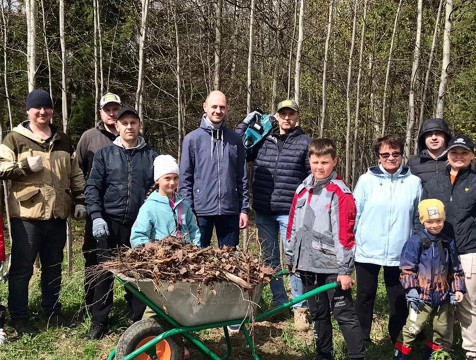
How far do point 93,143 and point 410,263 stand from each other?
10.1ft

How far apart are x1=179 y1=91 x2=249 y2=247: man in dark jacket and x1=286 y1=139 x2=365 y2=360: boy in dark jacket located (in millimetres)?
818

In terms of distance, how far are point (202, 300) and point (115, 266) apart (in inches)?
23.3

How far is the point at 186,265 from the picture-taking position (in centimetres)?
323

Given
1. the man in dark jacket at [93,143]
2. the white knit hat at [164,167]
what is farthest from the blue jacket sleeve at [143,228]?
the man in dark jacket at [93,143]

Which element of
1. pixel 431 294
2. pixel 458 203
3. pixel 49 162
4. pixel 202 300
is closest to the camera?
pixel 202 300

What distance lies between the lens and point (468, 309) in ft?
13.8

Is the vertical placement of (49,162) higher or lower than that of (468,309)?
higher

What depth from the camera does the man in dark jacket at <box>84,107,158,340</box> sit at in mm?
4328

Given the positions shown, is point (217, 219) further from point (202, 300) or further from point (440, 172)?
point (440, 172)

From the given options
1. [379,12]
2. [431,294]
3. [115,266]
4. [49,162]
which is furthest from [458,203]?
[379,12]

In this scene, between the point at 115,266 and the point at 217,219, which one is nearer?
the point at 115,266

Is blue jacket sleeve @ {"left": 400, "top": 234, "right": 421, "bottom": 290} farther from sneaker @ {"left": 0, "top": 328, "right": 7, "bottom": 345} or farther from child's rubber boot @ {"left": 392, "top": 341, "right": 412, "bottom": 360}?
sneaker @ {"left": 0, "top": 328, "right": 7, "bottom": 345}

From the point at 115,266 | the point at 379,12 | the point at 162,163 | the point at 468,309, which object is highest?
the point at 379,12

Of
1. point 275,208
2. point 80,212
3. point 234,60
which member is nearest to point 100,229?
point 80,212
